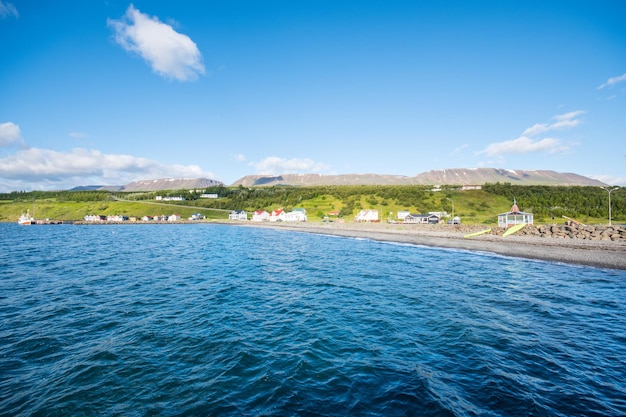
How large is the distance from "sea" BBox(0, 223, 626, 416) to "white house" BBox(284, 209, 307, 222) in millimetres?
106565

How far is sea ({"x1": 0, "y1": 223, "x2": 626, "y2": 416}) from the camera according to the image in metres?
9.81

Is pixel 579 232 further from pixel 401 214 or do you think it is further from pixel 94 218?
pixel 94 218

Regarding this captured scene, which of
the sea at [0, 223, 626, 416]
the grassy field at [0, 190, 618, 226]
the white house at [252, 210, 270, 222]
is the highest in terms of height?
the grassy field at [0, 190, 618, 226]

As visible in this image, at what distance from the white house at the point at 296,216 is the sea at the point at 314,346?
107 meters

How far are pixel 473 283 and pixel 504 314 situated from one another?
322 inches

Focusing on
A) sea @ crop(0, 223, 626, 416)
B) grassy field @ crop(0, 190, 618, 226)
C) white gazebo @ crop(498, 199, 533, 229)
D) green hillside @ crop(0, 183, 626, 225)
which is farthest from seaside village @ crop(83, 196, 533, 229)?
sea @ crop(0, 223, 626, 416)

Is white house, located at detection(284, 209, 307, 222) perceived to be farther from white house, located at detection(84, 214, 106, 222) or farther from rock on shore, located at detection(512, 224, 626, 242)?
white house, located at detection(84, 214, 106, 222)

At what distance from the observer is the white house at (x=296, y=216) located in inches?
5305

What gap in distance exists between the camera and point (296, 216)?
136m

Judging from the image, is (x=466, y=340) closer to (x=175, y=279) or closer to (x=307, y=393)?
(x=307, y=393)

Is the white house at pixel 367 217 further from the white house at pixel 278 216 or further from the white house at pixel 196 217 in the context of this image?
the white house at pixel 196 217

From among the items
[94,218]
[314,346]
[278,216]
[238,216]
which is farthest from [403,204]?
[94,218]

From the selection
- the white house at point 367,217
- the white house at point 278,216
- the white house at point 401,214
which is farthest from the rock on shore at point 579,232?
the white house at point 278,216

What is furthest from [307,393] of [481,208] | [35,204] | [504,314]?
[35,204]
